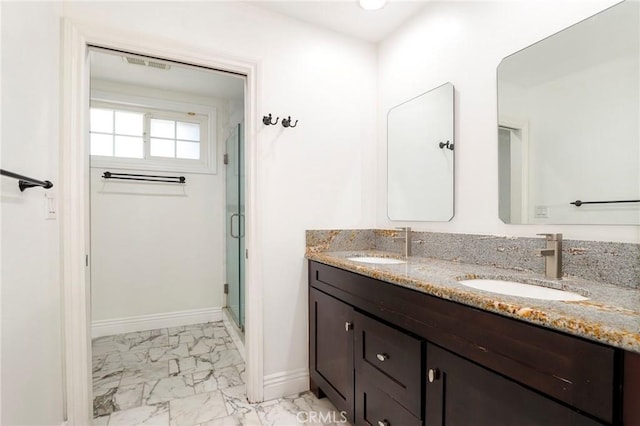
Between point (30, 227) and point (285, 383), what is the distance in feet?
5.09

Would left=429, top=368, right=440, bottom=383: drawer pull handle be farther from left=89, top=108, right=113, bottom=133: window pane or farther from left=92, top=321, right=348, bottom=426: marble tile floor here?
left=89, top=108, right=113, bottom=133: window pane

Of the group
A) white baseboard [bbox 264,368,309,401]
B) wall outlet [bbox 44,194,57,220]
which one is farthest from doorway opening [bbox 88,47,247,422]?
wall outlet [bbox 44,194,57,220]

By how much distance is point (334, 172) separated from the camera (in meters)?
2.12

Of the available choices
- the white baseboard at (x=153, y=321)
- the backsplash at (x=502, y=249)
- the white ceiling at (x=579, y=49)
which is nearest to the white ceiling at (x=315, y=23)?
the white ceiling at (x=579, y=49)

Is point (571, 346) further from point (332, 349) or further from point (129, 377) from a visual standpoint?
point (129, 377)

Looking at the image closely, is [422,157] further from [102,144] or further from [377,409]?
[102,144]

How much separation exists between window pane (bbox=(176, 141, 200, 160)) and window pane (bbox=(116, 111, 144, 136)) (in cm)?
37

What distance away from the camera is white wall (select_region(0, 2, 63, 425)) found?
0.93 metres

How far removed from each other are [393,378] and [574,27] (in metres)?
1.56

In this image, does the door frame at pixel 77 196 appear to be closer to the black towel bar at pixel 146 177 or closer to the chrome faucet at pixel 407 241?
the black towel bar at pixel 146 177

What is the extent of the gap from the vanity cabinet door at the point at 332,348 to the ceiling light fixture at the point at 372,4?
170cm

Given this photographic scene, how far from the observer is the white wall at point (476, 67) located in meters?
1.29

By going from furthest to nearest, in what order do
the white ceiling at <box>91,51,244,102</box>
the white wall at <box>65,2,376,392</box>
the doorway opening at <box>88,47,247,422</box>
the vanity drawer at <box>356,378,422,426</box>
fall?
the doorway opening at <box>88,47,247,422</box>
the white ceiling at <box>91,51,244,102</box>
the white wall at <box>65,2,376,392</box>
the vanity drawer at <box>356,378,422,426</box>

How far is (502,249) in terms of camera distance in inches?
56.5
